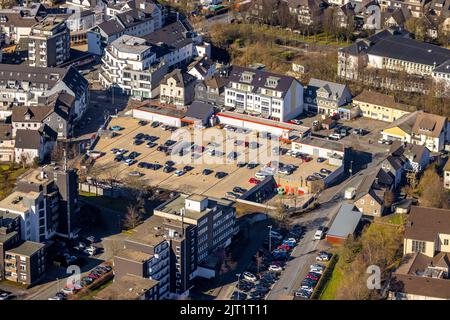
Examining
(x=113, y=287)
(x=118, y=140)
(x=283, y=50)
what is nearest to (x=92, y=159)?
(x=118, y=140)

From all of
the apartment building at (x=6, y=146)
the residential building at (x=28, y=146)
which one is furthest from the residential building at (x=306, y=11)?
the apartment building at (x=6, y=146)

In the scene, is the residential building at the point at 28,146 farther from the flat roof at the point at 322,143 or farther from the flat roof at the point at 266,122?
the flat roof at the point at 322,143

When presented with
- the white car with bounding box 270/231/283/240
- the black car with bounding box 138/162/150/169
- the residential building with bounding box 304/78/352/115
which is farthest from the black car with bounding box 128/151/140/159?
the residential building with bounding box 304/78/352/115

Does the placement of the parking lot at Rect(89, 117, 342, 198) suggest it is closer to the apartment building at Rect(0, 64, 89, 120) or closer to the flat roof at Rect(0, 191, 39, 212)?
the apartment building at Rect(0, 64, 89, 120)

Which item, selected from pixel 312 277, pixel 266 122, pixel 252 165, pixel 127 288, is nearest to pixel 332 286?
pixel 312 277

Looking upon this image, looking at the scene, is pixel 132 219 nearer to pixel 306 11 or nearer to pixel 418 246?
pixel 418 246

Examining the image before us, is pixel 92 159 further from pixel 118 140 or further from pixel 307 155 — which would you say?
pixel 307 155
